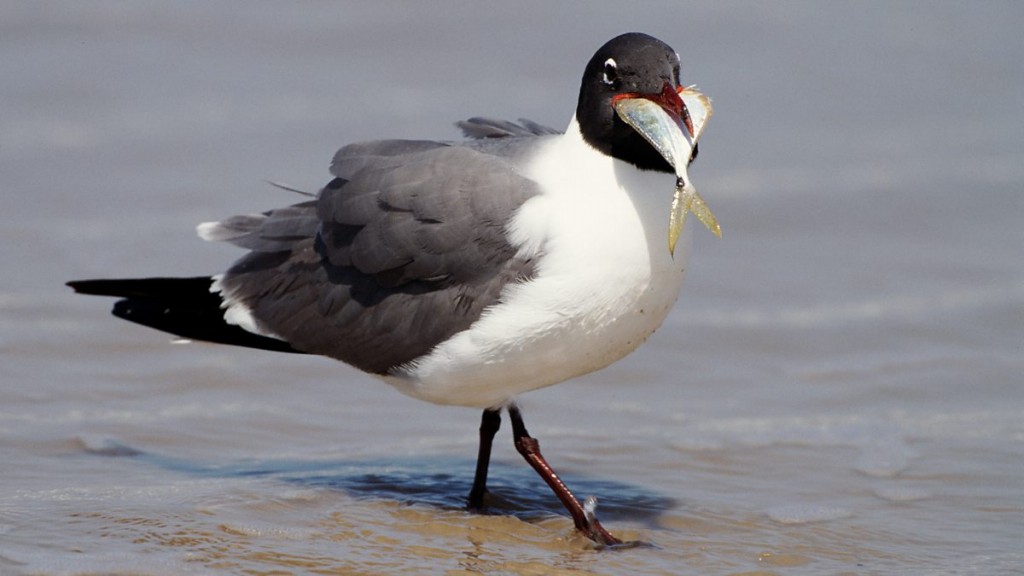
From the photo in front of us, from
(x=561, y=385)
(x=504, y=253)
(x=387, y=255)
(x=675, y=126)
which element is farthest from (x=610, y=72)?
(x=561, y=385)

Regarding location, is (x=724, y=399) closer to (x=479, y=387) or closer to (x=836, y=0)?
(x=479, y=387)

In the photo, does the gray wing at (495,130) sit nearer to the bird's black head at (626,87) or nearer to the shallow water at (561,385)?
the bird's black head at (626,87)

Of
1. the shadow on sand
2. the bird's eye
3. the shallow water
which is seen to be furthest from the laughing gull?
the shallow water

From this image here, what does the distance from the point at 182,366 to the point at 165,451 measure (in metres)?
1.03

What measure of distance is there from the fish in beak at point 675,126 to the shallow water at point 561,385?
1.27 meters

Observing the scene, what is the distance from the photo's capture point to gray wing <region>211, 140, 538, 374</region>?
5141 mm

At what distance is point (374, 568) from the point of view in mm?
4859

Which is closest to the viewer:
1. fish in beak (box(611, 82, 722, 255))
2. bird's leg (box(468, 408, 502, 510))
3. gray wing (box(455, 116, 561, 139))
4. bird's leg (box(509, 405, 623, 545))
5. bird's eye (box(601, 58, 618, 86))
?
fish in beak (box(611, 82, 722, 255))

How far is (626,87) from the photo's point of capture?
16.4 feet

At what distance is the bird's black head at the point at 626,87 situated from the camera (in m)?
4.93

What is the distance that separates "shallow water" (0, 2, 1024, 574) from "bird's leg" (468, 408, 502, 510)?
0.07 metres

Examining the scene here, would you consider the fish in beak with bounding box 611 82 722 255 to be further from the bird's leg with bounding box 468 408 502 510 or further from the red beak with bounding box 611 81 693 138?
the bird's leg with bounding box 468 408 502 510

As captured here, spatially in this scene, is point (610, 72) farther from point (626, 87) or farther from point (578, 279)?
point (578, 279)

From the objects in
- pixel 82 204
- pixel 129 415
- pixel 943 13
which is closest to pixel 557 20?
pixel 943 13
